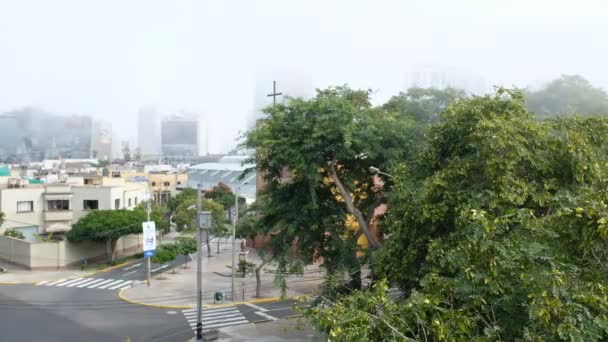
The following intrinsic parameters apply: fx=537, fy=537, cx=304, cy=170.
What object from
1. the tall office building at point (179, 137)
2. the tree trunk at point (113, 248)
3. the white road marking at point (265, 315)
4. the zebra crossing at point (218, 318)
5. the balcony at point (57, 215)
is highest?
the tall office building at point (179, 137)

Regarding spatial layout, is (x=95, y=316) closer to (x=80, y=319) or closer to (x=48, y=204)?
(x=80, y=319)

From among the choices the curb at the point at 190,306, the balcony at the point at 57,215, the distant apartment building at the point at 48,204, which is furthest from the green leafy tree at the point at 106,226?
the curb at the point at 190,306

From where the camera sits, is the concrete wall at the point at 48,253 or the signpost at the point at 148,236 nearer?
the signpost at the point at 148,236

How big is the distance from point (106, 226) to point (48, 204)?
8477 millimetres

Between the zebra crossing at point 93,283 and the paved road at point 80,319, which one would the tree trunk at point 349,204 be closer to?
the paved road at point 80,319

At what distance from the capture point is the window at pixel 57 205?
4634 centimetres

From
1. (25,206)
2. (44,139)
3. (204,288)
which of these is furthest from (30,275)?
(44,139)

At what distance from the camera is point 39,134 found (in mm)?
183125

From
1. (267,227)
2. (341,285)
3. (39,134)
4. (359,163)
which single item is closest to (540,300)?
(341,285)

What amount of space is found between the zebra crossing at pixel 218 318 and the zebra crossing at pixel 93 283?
873 centimetres

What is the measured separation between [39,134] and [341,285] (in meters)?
189

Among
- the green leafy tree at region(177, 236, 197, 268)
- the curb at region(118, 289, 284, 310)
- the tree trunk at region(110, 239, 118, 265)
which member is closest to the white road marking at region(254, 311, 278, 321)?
the curb at region(118, 289, 284, 310)

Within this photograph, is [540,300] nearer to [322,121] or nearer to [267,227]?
[322,121]

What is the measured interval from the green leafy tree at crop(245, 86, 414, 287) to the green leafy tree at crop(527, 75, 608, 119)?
15.9m
